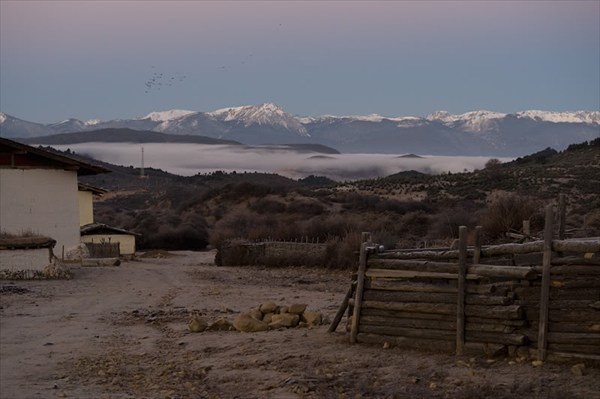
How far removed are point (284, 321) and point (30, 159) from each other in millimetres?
19629

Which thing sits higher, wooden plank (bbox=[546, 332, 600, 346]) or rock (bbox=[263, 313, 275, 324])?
wooden plank (bbox=[546, 332, 600, 346])

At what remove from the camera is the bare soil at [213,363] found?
10.6m

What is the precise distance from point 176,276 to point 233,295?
8014 millimetres

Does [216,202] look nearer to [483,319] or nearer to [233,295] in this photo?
[233,295]

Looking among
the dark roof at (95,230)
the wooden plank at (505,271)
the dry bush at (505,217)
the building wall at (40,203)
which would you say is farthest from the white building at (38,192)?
the wooden plank at (505,271)

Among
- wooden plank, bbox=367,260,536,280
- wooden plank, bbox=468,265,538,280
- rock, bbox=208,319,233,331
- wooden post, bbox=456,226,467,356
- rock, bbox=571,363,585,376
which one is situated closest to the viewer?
rock, bbox=571,363,585,376

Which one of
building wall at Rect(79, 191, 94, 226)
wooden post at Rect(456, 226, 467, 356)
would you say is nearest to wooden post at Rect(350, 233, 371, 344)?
wooden post at Rect(456, 226, 467, 356)

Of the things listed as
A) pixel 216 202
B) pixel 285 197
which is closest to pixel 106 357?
pixel 285 197

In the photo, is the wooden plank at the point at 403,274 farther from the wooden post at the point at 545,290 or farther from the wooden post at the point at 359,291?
the wooden post at the point at 545,290

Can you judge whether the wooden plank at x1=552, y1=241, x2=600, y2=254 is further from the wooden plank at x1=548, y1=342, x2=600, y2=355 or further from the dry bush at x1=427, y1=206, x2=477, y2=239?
the dry bush at x1=427, y1=206, x2=477, y2=239

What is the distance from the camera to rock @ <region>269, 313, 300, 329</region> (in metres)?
15.3

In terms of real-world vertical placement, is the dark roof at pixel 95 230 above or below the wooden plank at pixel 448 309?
below

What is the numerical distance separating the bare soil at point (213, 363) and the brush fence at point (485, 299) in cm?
25

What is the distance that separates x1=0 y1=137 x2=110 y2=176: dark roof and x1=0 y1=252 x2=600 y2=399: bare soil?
11.6 meters
